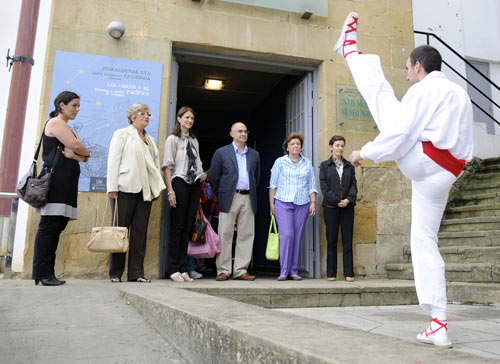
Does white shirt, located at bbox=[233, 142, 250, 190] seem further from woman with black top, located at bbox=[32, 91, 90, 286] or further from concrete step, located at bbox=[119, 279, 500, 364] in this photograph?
concrete step, located at bbox=[119, 279, 500, 364]

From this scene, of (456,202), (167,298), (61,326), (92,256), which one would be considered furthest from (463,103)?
(456,202)

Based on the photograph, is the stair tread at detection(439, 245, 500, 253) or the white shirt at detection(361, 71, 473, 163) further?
the stair tread at detection(439, 245, 500, 253)

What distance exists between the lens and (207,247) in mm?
4711

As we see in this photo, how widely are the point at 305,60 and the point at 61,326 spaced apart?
4.58 metres

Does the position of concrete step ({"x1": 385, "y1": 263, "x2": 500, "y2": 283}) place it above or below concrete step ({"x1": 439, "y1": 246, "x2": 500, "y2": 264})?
below

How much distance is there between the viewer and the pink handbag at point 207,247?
4.71 m

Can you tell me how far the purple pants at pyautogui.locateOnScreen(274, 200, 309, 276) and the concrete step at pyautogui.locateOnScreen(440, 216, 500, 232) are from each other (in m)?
2.15

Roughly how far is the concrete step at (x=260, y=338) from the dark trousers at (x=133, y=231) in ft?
6.05

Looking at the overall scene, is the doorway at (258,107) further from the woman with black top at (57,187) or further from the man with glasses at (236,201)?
the woman with black top at (57,187)

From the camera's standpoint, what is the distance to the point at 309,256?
5.49m

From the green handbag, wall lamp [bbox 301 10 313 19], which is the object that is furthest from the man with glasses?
wall lamp [bbox 301 10 313 19]

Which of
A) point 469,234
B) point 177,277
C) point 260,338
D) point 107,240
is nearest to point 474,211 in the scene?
point 469,234

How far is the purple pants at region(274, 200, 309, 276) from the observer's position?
194 inches

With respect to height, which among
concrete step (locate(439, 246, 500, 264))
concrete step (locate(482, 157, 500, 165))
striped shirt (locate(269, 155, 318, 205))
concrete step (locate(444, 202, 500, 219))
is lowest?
concrete step (locate(439, 246, 500, 264))
